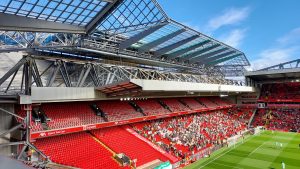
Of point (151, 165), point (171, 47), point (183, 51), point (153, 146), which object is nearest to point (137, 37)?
point (171, 47)

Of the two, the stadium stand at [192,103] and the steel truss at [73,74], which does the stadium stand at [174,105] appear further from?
the steel truss at [73,74]

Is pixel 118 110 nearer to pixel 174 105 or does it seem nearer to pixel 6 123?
pixel 6 123

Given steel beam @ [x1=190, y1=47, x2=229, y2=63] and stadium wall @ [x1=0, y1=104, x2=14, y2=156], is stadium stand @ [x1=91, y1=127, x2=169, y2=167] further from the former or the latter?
steel beam @ [x1=190, y1=47, x2=229, y2=63]

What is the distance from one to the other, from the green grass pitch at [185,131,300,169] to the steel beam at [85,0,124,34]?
58.8 ft

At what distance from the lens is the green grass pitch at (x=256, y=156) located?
3097cm

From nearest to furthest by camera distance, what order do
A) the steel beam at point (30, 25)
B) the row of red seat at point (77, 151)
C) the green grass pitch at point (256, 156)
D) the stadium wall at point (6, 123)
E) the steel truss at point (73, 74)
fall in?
the steel beam at point (30, 25), the stadium wall at point (6, 123), the row of red seat at point (77, 151), the steel truss at point (73, 74), the green grass pitch at point (256, 156)

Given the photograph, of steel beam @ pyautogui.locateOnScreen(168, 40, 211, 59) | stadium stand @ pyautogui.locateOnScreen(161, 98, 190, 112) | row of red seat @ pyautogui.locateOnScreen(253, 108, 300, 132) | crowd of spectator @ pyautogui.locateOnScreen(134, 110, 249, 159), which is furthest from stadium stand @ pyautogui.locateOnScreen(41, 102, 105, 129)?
row of red seat @ pyautogui.locateOnScreen(253, 108, 300, 132)

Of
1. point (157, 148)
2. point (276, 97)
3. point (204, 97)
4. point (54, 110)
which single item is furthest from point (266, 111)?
point (54, 110)

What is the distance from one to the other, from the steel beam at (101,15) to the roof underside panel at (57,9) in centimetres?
27

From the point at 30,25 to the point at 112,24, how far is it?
7.96 m

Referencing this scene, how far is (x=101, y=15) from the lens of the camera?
23.3 meters

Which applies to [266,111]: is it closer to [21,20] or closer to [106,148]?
[106,148]

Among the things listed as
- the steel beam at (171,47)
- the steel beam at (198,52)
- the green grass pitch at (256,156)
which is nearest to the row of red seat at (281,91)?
the green grass pitch at (256,156)

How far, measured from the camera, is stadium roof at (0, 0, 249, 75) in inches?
775
